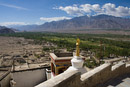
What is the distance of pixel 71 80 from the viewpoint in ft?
9.48

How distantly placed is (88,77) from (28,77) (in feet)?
16.0

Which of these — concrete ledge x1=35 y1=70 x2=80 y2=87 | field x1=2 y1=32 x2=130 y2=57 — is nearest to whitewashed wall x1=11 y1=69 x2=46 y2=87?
field x1=2 y1=32 x2=130 y2=57

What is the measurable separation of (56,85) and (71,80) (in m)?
0.54

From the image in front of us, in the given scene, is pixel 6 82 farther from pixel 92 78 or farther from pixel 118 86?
pixel 118 86

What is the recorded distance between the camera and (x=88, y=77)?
3467 millimetres

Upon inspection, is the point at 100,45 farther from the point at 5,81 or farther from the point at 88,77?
the point at 88,77

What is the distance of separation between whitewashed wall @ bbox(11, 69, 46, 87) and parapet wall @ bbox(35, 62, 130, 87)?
175 inches

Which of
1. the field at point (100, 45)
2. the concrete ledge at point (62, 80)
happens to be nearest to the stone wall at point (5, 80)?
the field at point (100, 45)

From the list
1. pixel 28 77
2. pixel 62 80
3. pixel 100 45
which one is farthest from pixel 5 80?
pixel 100 45

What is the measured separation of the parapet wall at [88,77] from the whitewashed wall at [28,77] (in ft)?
14.6

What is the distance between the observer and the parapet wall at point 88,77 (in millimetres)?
2588

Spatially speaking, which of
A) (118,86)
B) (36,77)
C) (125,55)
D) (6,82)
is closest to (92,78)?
(118,86)

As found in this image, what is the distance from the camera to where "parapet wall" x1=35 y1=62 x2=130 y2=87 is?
102 inches

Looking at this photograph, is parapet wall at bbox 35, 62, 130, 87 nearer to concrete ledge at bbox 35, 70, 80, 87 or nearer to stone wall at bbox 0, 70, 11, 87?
concrete ledge at bbox 35, 70, 80, 87
